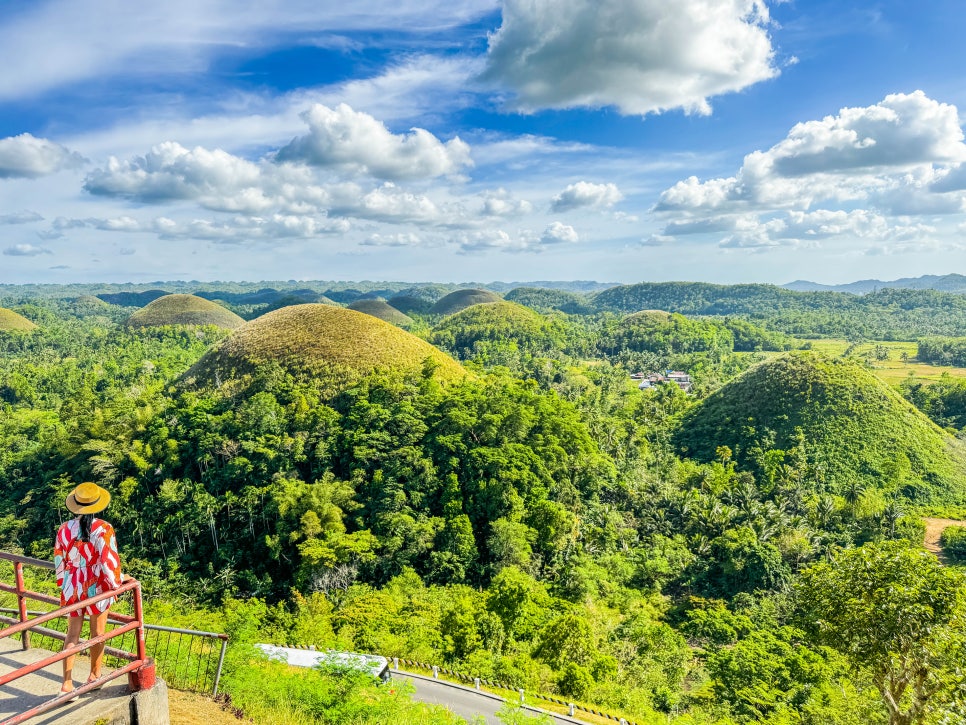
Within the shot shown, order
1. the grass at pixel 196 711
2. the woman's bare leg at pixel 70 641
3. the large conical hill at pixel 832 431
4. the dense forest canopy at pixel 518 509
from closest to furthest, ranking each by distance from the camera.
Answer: the woman's bare leg at pixel 70 641
the grass at pixel 196 711
the dense forest canopy at pixel 518 509
the large conical hill at pixel 832 431

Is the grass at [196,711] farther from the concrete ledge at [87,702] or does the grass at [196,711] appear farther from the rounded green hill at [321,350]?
the rounded green hill at [321,350]

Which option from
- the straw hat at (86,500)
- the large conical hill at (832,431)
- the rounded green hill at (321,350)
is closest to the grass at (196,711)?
the straw hat at (86,500)

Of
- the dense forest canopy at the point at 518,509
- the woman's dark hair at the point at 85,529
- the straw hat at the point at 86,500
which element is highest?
the straw hat at the point at 86,500

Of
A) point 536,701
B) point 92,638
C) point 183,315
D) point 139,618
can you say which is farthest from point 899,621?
point 183,315

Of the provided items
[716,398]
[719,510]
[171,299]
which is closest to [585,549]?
[719,510]

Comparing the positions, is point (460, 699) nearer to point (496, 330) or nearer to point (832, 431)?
point (832, 431)

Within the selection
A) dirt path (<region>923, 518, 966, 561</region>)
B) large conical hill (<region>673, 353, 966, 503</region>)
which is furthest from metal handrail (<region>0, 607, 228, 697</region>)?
large conical hill (<region>673, 353, 966, 503</region>)
